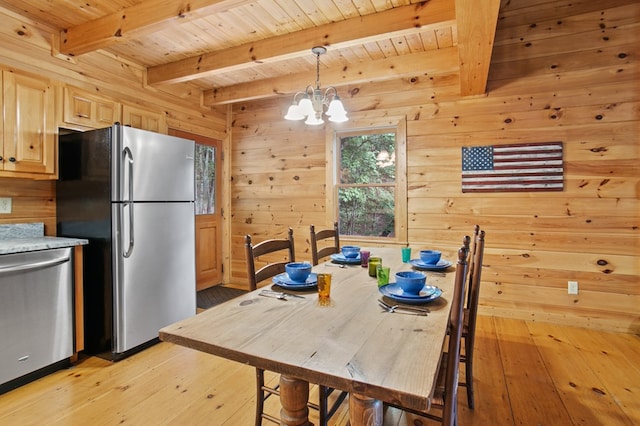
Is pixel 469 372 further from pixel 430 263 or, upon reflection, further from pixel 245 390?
pixel 245 390

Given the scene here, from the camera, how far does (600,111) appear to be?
3.06 metres

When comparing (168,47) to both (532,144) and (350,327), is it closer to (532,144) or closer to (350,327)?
(350,327)

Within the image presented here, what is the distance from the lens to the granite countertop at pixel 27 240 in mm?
2151

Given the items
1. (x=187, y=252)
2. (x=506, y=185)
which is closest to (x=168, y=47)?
(x=187, y=252)

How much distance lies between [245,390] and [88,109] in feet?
8.85

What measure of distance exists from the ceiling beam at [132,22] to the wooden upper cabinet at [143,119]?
2.23 ft

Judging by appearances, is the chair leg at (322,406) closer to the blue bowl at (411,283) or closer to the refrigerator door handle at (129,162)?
the blue bowl at (411,283)

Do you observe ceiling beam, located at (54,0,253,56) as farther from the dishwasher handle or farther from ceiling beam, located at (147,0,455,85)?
the dishwasher handle

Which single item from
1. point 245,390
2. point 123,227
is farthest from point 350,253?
point 123,227

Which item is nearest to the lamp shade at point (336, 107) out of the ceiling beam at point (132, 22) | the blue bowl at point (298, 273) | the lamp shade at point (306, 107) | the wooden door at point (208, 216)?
the lamp shade at point (306, 107)

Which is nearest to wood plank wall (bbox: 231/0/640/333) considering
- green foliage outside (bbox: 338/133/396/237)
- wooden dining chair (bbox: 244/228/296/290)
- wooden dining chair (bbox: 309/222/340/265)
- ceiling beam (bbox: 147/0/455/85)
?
green foliage outside (bbox: 338/133/396/237)

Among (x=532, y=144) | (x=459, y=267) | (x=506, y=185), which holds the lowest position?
(x=459, y=267)

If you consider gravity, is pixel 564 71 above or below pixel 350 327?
above

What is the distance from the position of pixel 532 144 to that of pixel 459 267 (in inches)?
109
